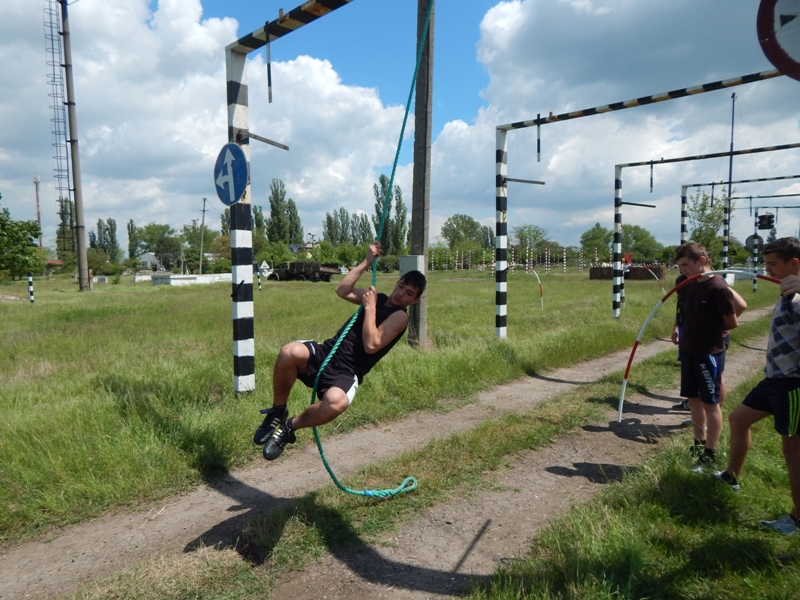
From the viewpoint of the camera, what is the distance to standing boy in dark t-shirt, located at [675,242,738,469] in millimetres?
4945

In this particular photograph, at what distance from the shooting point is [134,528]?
4.05 metres

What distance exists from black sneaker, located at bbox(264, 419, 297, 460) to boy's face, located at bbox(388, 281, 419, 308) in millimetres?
1250

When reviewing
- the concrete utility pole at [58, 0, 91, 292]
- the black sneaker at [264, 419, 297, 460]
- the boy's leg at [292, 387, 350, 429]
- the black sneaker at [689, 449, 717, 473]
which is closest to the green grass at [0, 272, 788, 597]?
the black sneaker at [264, 419, 297, 460]

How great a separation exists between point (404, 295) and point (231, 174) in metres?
2.60

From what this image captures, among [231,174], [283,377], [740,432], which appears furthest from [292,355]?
[740,432]

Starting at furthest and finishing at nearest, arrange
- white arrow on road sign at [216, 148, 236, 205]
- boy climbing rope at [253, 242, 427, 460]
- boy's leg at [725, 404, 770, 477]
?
1. white arrow on road sign at [216, 148, 236, 205]
2. boy climbing rope at [253, 242, 427, 460]
3. boy's leg at [725, 404, 770, 477]

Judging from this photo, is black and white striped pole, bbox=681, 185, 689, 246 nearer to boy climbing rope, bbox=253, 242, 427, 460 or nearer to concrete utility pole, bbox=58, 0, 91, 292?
boy climbing rope, bbox=253, 242, 427, 460

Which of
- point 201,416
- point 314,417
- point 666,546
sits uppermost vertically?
point 314,417

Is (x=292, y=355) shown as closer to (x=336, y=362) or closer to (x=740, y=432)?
(x=336, y=362)

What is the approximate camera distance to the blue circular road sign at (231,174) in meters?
5.84

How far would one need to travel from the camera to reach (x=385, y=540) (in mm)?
3855

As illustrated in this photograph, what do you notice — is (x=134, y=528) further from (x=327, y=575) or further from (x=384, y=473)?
(x=384, y=473)

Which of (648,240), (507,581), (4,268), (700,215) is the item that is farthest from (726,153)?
(648,240)

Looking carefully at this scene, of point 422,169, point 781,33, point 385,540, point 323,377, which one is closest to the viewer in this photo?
point 781,33
